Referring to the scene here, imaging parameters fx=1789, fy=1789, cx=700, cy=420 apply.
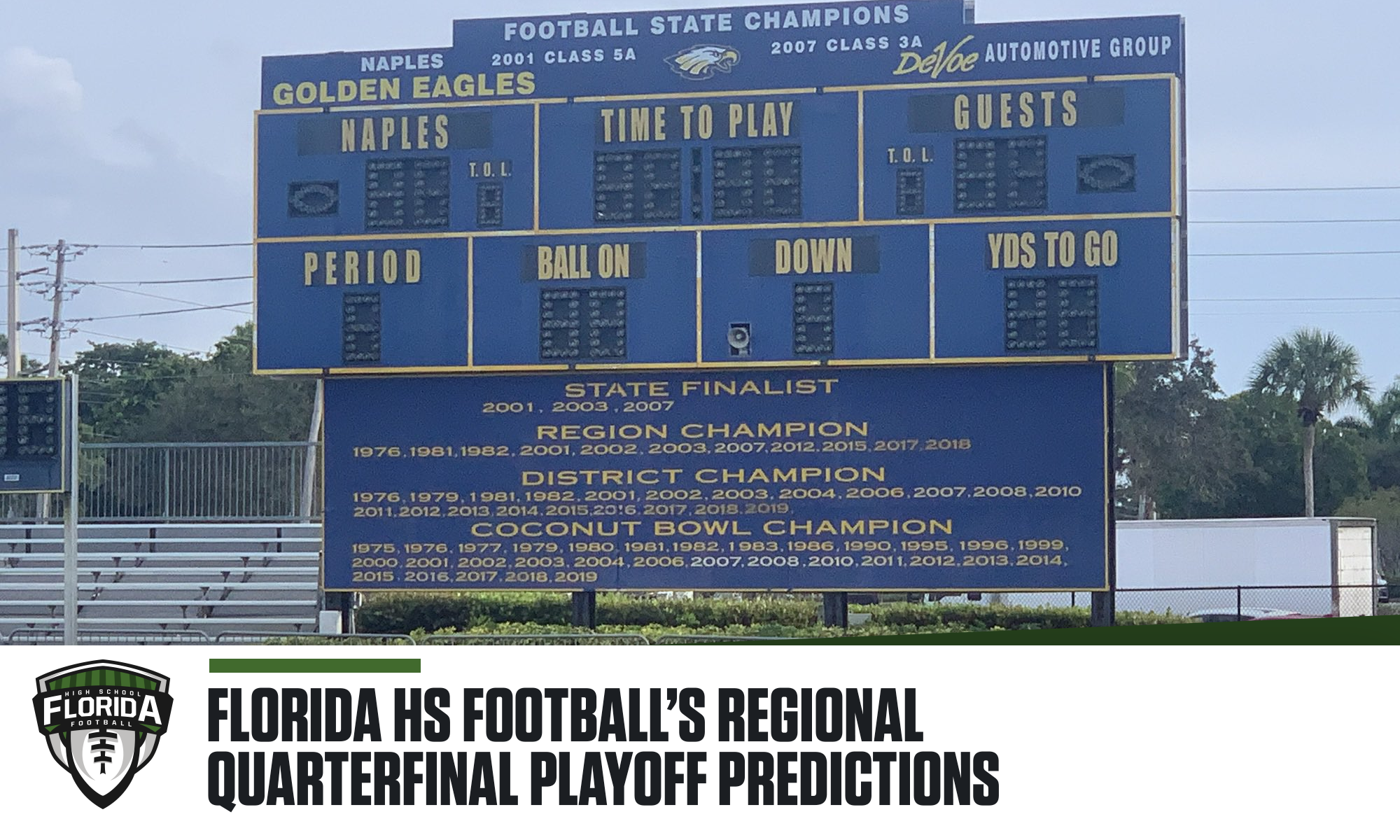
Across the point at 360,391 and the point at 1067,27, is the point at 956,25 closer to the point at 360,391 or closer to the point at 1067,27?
the point at 1067,27

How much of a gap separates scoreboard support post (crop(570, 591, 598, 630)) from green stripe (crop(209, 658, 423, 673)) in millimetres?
8323

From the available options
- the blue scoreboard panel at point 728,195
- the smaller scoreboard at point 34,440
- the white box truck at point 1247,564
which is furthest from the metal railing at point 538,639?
the white box truck at point 1247,564

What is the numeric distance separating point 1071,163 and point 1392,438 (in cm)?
5005

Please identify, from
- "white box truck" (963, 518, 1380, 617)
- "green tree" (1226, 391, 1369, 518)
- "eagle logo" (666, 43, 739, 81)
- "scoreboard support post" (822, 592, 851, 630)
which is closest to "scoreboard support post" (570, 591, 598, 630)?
"scoreboard support post" (822, 592, 851, 630)

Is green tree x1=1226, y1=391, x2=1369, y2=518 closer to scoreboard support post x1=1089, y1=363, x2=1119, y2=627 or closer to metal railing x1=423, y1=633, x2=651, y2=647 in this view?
scoreboard support post x1=1089, y1=363, x2=1119, y2=627

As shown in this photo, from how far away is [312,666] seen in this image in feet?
38.7

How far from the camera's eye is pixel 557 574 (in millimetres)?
20078

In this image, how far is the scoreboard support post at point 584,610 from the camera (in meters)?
20.2

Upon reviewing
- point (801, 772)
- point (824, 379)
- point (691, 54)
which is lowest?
point (801, 772)

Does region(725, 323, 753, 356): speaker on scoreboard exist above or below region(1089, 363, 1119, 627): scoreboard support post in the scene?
above

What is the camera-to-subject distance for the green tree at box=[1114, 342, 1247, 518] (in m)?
54.7

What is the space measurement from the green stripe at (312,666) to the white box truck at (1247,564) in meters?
20.0

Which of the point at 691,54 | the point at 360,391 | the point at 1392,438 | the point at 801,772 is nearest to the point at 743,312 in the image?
the point at 691,54

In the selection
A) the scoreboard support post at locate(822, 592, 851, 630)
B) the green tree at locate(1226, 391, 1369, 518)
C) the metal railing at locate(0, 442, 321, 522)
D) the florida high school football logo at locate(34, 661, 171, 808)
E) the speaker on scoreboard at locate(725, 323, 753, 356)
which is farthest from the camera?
the green tree at locate(1226, 391, 1369, 518)
